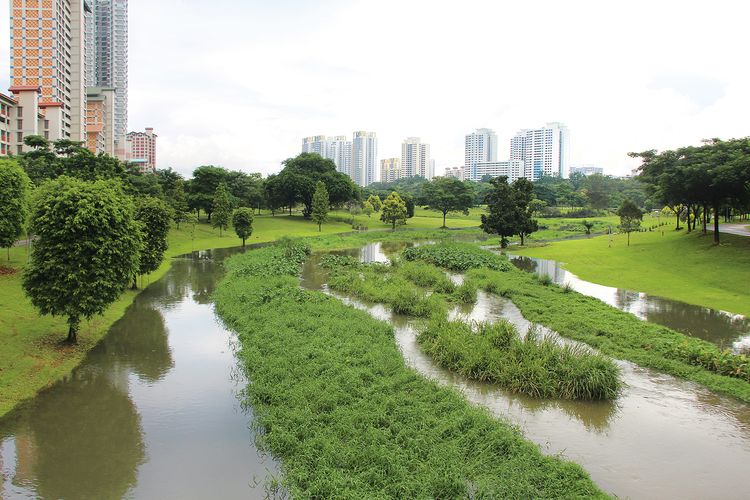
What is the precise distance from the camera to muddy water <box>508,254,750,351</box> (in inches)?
785

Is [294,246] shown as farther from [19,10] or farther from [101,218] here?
[19,10]

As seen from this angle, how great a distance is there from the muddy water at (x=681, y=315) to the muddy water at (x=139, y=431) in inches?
697

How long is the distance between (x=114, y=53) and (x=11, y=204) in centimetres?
17588

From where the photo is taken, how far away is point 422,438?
1091 centimetres

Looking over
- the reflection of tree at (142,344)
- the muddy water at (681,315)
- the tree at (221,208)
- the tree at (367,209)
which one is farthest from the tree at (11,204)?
the tree at (367,209)

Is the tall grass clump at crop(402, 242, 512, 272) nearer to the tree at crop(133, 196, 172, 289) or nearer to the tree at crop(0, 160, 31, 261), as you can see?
the tree at crop(133, 196, 172, 289)

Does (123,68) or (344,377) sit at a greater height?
(123,68)

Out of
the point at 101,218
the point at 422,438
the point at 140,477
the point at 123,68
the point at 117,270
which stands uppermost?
the point at 123,68

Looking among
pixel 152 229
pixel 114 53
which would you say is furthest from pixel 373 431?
pixel 114 53

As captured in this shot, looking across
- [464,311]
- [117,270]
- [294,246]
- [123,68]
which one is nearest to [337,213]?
[294,246]

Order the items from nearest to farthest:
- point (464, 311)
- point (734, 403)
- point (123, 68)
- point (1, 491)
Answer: point (1, 491)
point (734, 403)
point (464, 311)
point (123, 68)

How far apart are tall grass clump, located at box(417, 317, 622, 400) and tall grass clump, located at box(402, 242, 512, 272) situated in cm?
1931

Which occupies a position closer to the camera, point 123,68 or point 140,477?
point 140,477

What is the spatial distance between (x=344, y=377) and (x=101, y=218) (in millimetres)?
10107
